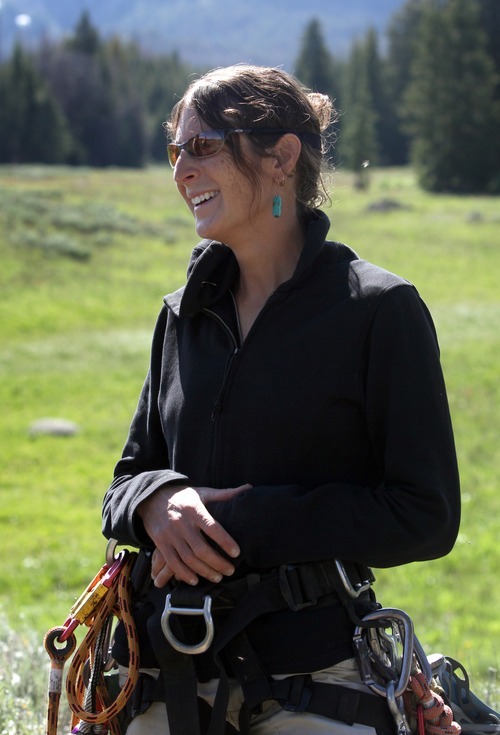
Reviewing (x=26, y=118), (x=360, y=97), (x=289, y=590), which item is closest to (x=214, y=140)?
(x=289, y=590)

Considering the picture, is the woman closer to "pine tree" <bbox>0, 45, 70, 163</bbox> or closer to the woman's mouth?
the woman's mouth

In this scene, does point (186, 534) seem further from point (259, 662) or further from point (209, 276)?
point (209, 276)

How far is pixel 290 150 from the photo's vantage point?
2.50m

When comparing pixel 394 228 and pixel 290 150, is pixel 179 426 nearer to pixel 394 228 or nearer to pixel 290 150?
pixel 290 150

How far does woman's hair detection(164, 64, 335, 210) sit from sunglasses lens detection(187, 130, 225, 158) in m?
0.02

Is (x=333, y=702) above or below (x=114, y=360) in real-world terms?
above

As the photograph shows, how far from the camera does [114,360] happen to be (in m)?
20.3

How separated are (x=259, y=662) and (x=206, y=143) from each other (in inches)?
48.6

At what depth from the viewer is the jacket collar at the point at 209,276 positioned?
8.46ft

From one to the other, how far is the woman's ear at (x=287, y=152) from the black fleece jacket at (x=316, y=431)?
16cm

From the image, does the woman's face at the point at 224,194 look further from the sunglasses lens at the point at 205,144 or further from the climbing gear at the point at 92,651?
the climbing gear at the point at 92,651

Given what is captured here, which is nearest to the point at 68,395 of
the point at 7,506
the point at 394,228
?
the point at 7,506

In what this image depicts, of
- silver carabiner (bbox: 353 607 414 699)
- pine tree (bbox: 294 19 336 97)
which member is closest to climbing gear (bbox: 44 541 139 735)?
silver carabiner (bbox: 353 607 414 699)

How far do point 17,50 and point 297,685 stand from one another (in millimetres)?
86983
